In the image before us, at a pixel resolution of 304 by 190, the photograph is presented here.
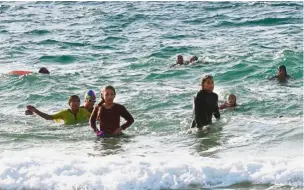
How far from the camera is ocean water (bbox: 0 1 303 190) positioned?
8102mm

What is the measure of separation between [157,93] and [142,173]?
8451 mm

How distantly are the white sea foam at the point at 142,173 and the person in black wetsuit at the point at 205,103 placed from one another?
2642 millimetres

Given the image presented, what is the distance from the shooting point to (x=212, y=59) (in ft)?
71.5

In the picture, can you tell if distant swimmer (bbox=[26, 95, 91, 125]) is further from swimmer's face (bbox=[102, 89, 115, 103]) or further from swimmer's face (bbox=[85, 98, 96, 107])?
swimmer's face (bbox=[102, 89, 115, 103])

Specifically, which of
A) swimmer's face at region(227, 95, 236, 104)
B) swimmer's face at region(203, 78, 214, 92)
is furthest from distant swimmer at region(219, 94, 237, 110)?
swimmer's face at region(203, 78, 214, 92)

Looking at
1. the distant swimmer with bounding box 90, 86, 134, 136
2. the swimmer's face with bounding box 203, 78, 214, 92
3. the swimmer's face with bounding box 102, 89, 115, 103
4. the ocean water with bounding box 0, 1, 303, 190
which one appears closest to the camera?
the ocean water with bounding box 0, 1, 303, 190

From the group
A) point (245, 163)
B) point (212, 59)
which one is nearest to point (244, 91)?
point (212, 59)

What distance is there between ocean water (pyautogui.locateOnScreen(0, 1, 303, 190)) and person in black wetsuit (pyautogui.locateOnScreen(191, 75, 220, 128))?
0.35 m

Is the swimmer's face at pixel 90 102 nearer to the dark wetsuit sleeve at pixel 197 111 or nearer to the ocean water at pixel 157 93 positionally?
the ocean water at pixel 157 93

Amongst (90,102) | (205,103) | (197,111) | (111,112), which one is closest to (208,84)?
(205,103)

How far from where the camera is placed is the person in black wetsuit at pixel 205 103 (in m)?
11.2

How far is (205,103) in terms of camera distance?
36.8 feet

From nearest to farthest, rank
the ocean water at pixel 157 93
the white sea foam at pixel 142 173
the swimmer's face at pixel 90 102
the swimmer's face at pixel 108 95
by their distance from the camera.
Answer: the white sea foam at pixel 142 173
the ocean water at pixel 157 93
the swimmer's face at pixel 108 95
the swimmer's face at pixel 90 102

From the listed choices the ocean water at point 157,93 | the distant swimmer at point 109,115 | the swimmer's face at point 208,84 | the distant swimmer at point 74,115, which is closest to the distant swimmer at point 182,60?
the ocean water at point 157,93
